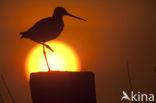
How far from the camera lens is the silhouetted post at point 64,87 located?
3641 millimetres

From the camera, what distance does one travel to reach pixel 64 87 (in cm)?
365

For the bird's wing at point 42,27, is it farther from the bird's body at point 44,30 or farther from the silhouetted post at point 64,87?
the silhouetted post at point 64,87

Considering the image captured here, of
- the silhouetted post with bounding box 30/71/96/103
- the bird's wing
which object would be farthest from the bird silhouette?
the silhouetted post with bounding box 30/71/96/103

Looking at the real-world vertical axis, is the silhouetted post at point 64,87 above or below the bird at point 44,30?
below

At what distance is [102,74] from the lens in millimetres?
5668

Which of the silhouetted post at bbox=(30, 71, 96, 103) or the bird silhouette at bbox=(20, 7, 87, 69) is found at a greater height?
the bird silhouette at bbox=(20, 7, 87, 69)

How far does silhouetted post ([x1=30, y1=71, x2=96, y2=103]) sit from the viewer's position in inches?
143

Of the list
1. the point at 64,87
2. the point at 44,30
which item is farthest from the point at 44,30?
the point at 64,87

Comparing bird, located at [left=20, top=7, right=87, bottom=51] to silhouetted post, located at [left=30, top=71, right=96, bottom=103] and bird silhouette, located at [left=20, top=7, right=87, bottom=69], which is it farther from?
silhouetted post, located at [left=30, top=71, right=96, bottom=103]

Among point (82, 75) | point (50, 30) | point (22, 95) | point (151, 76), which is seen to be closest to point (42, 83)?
point (82, 75)

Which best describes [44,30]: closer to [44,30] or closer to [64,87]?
[44,30]

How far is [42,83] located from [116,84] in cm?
232

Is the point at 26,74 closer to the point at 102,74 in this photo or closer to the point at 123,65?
the point at 102,74

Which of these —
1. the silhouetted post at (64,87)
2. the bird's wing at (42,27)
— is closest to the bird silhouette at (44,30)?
the bird's wing at (42,27)
